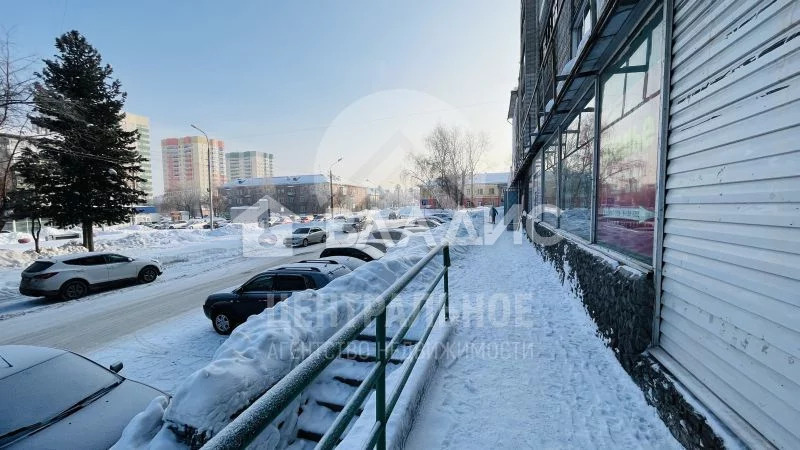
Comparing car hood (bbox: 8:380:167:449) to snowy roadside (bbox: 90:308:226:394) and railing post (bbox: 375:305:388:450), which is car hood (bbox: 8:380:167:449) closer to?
snowy roadside (bbox: 90:308:226:394)

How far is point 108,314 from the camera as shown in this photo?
877cm

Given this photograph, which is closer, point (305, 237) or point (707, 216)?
point (707, 216)

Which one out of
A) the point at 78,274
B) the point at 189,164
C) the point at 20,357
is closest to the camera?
the point at 20,357

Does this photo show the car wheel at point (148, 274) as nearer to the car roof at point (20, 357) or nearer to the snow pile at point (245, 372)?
the car roof at point (20, 357)

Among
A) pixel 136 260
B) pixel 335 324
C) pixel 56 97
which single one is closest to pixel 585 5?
pixel 335 324

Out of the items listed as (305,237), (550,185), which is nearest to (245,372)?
(550,185)

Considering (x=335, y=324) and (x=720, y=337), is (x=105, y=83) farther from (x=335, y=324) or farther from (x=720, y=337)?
(x=720, y=337)

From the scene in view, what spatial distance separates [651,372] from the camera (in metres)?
2.81

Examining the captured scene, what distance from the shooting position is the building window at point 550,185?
9.55 meters

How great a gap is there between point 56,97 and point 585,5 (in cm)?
1882

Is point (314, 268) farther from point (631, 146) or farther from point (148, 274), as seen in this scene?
point (148, 274)

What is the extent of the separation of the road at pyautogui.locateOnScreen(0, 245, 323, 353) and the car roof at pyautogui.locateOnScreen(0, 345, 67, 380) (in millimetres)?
3442

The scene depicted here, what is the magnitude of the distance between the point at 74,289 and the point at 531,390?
44.6 ft

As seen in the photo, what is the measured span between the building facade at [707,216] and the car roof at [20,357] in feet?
18.8
